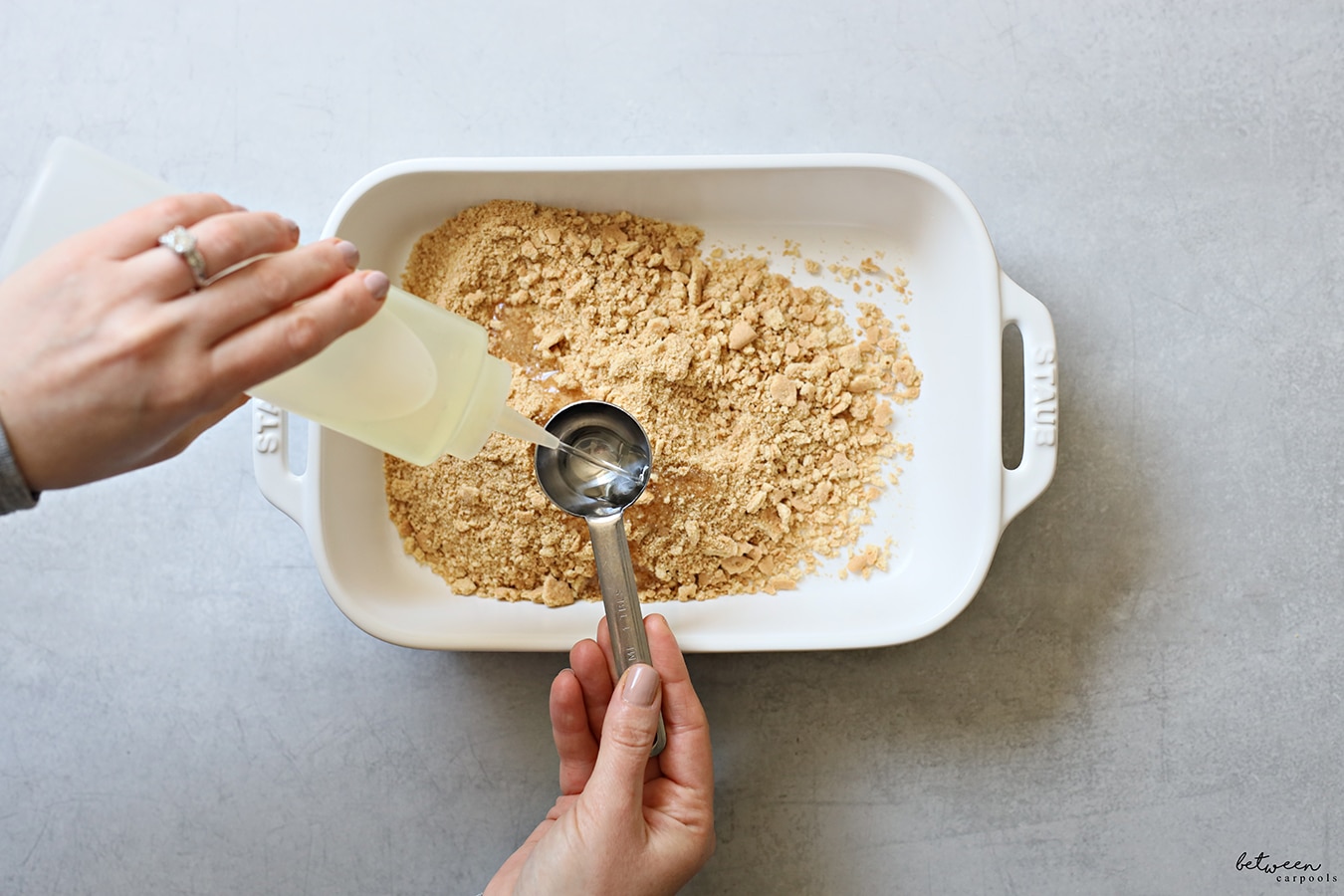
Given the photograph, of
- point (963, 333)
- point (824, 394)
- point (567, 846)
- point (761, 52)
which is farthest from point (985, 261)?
Result: point (567, 846)

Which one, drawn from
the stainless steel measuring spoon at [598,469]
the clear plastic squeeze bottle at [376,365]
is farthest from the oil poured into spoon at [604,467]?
the clear plastic squeeze bottle at [376,365]

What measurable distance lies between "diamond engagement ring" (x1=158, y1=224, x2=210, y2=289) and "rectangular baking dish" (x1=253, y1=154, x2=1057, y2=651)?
0.37 m

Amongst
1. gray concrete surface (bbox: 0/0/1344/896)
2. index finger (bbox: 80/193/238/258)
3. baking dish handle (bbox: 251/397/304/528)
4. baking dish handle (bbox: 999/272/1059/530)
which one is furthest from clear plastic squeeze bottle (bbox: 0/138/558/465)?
baking dish handle (bbox: 999/272/1059/530)

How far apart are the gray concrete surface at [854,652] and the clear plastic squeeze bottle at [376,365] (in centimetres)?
41

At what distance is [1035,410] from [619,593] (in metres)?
0.50

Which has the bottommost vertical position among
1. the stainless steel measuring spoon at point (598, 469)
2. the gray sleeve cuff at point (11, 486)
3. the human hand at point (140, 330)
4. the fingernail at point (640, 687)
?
the fingernail at point (640, 687)

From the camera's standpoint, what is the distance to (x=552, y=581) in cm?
100

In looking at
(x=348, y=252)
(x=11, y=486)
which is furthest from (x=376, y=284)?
(x=11, y=486)

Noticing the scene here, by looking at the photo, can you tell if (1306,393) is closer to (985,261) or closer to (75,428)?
(985,261)

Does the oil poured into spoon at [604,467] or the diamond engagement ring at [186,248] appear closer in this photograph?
the diamond engagement ring at [186,248]

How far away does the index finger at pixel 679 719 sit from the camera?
3.06 ft

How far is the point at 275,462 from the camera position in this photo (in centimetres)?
93

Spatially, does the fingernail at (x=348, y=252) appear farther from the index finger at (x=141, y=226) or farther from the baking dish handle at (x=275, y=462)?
the baking dish handle at (x=275, y=462)

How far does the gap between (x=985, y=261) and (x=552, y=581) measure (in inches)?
24.1
